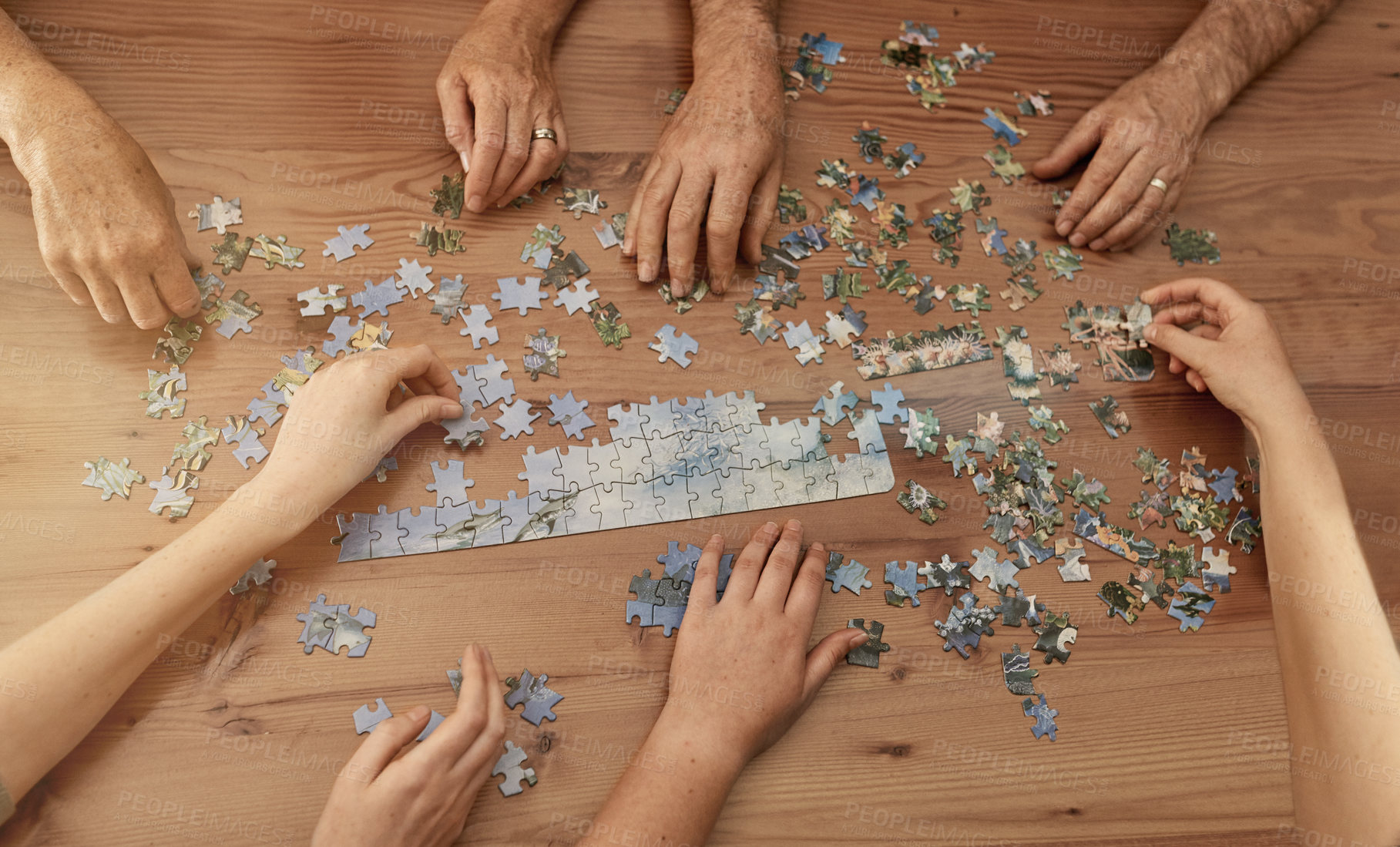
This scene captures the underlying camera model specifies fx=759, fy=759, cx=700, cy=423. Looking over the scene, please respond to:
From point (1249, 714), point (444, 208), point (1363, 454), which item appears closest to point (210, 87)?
point (444, 208)

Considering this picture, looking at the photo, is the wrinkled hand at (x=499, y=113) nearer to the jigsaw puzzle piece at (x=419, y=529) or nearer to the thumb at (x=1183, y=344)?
A: the jigsaw puzzle piece at (x=419, y=529)

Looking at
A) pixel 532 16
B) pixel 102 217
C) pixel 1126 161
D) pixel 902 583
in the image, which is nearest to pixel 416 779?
pixel 902 583

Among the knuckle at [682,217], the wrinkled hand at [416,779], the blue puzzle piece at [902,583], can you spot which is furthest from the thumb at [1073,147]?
the wrinkled hand at [416,779]

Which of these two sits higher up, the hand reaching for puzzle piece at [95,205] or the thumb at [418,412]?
the hand reaching for puzzle piece at [95,205]

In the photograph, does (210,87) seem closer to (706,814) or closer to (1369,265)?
(706,814)

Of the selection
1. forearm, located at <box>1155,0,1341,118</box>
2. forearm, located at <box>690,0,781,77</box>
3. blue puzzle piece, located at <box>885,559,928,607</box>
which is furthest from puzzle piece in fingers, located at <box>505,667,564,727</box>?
forearm, located at <box>1155,0,1341,118</box>

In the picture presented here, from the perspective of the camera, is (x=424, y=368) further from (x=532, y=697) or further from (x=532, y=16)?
(x=532, y=16)
